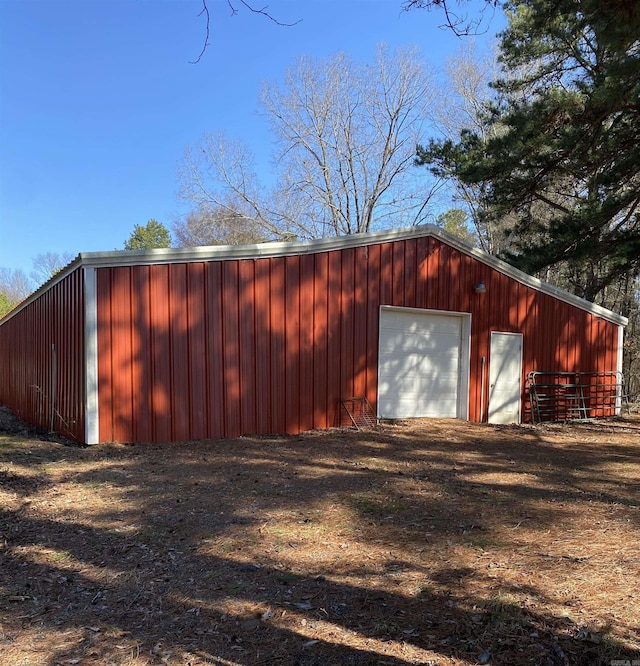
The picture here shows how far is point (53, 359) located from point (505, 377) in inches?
347

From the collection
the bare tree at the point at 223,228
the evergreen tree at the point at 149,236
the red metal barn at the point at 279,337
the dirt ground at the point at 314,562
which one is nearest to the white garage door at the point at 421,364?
the red metal barn at the point at 279,337

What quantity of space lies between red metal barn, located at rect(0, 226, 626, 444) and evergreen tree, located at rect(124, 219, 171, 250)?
3355 centimetres

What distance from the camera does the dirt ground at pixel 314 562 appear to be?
7.97 feet

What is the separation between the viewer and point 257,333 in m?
8.04

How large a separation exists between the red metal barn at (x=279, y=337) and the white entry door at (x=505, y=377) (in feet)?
0.12

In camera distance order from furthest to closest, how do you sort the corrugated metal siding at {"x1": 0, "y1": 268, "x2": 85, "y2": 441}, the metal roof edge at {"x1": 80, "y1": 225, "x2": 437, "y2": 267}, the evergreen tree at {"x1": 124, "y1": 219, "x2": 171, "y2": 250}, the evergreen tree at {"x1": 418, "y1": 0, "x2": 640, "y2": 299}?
the evergreen tree at {"x1": 124, "y1": 219, "x2": 171, "y2": 250}, the evergreen tree at {"x1": 418, "y1": 0, "x2": 640, "y2": 299}, the corrugated metal siding at {"x1": 0, "y1": 268, "x2": 85, "y2": 441}, the metal roof edge at {"x1": 80, "y1": 225, "x2": 437, "y2": 267}

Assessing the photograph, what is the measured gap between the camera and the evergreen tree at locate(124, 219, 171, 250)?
4391cm

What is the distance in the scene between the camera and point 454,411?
34.2ft

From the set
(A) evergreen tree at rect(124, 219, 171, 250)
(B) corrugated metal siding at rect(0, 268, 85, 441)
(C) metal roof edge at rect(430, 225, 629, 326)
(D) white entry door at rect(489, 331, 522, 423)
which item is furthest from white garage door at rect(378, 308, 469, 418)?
(A) evergreen tree at rect(124, 219, 171, 250)

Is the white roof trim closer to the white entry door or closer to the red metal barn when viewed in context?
the red metal barn

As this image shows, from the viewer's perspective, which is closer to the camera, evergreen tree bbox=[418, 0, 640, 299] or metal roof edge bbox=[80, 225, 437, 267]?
metal roof edge bbox=[80, 225, 437, 267]

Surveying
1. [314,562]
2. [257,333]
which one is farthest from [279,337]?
[314,562]

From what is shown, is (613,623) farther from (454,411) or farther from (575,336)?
(575,336)

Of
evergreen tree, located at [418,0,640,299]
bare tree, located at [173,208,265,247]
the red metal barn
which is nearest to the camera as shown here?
the red metal barn
